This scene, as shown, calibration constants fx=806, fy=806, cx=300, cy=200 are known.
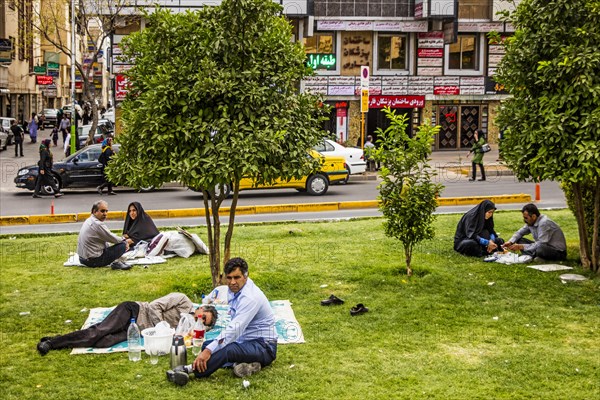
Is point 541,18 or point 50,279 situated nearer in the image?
point 541,18

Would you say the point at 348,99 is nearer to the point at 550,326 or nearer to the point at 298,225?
the point at 298,225

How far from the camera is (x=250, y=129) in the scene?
1008 cm

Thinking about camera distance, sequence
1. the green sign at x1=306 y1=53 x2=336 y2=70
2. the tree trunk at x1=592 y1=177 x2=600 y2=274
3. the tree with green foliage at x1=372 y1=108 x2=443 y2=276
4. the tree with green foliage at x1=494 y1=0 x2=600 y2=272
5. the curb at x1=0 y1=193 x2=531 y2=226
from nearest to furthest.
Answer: the tree with green foliage at x1=494 y1=0 x2=600 y2=272
the tree with green foliage at x1=372 y1=108 x2=443 y2=276
the tree trunk at x1=592 y1=177 x2=600 y2=274
the curb at x1=0 y1=193 x2=531 y2=226
the green sign at x1=306 y1=53 x2=336 y2=70

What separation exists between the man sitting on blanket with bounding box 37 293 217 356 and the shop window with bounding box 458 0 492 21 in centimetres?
3140

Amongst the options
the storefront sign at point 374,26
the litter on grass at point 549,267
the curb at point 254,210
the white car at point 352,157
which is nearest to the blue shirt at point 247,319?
the litter on grass at point 549,267

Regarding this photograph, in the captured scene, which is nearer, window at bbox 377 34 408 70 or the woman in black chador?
the woman in black chador

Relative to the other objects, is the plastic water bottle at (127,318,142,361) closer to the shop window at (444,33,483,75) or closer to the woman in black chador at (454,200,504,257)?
the woman in black chador at (454,200,504,257)

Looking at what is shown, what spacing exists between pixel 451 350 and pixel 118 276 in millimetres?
5804

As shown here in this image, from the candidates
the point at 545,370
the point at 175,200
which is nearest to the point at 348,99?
the point at 175,200

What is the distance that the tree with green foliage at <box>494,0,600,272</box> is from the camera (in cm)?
1088

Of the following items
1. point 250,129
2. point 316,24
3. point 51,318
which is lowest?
point 51,318

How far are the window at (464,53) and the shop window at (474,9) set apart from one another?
3.16ft

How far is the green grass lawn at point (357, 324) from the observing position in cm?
774

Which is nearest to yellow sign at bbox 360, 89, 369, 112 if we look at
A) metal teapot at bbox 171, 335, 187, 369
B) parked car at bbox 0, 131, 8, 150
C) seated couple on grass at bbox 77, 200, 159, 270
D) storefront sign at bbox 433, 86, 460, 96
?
storefront sign at bbox 433, 86, 460, 96
